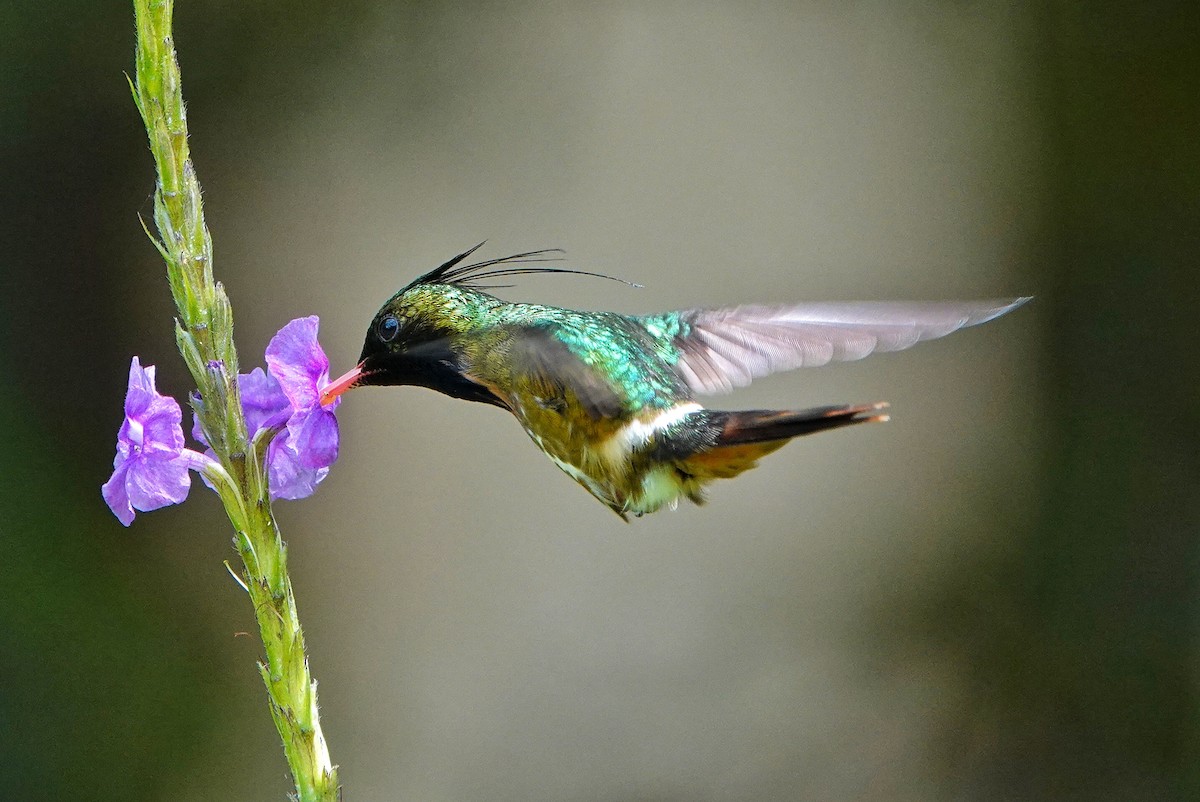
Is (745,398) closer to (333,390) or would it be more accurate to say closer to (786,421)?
(786,421)

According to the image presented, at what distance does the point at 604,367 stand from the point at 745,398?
1978 mm

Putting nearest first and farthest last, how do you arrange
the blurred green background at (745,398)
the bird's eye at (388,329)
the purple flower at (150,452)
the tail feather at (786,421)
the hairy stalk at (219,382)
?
the hairy stalk at (219,382)
the purple flower at (150,452)
the tail feather at (786,421)
the bird's eye at (388,329)
the blurred green background at (745,398)

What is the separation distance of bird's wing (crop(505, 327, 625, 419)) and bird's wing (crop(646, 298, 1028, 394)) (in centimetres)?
27

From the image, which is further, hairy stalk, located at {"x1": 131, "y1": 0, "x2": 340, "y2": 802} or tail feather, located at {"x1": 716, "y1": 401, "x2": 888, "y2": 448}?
tail feather, located at {"x1": 716, "y1": 401, "x2": 888, "y2": 448}

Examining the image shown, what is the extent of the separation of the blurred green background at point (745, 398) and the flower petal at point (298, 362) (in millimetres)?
2398

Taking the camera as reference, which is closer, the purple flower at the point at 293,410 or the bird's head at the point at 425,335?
the purple flower at the point at 293,410

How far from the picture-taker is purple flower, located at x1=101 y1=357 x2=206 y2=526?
3.85 feet

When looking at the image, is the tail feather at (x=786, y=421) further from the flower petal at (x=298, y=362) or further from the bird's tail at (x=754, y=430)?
the flower petal at (x=298, y=362)

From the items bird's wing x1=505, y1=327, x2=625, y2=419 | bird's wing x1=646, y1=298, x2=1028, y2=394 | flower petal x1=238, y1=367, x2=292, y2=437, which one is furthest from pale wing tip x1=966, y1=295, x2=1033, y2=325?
flower petal x1=238, y1=367, x2=292, y2=437

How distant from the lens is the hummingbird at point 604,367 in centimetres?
157

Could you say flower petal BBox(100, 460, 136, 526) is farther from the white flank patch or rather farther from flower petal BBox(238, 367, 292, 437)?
the white flank patch

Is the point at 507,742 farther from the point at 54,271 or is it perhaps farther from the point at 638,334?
the point at 638,334

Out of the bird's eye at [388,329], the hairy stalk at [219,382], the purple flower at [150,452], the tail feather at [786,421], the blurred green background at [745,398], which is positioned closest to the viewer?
the hairy stalk at [219,382]

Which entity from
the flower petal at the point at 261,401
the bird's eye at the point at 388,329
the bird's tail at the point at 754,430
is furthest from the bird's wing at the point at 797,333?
the flower petal at the point at 261,401
